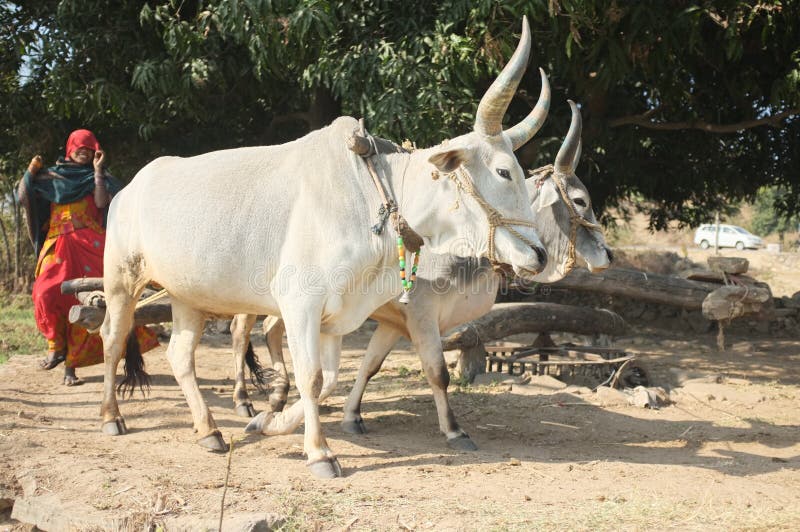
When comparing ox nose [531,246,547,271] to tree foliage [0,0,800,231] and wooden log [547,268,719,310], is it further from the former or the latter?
wooden log [547,268,719,310]

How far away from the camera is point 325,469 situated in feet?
13.0

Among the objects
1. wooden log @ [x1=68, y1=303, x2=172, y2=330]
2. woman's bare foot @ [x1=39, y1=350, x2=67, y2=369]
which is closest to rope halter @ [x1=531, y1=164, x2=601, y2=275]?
wooden log @ [x1=68, y1=303, x2=172, y2=330]

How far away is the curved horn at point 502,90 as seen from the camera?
149 inches

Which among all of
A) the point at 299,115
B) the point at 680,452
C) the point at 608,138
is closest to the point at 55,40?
the point at 299,115

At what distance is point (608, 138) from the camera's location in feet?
27.8

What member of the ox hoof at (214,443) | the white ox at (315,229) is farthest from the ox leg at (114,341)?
the ox hoof at (214,443)

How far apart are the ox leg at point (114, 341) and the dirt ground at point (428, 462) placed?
13cm

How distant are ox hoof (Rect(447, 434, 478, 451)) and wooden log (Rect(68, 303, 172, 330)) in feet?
7.09

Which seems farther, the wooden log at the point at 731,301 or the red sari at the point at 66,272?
the wooden log at the point at 731,301

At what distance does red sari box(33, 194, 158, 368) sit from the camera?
20.7 feet

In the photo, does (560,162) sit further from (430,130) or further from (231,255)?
(231,255)

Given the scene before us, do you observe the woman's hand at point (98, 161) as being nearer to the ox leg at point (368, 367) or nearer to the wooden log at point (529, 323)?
the ox leg at point (368, 367)

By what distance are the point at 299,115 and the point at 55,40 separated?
8.59 feet

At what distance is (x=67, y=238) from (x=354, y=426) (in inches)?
114
